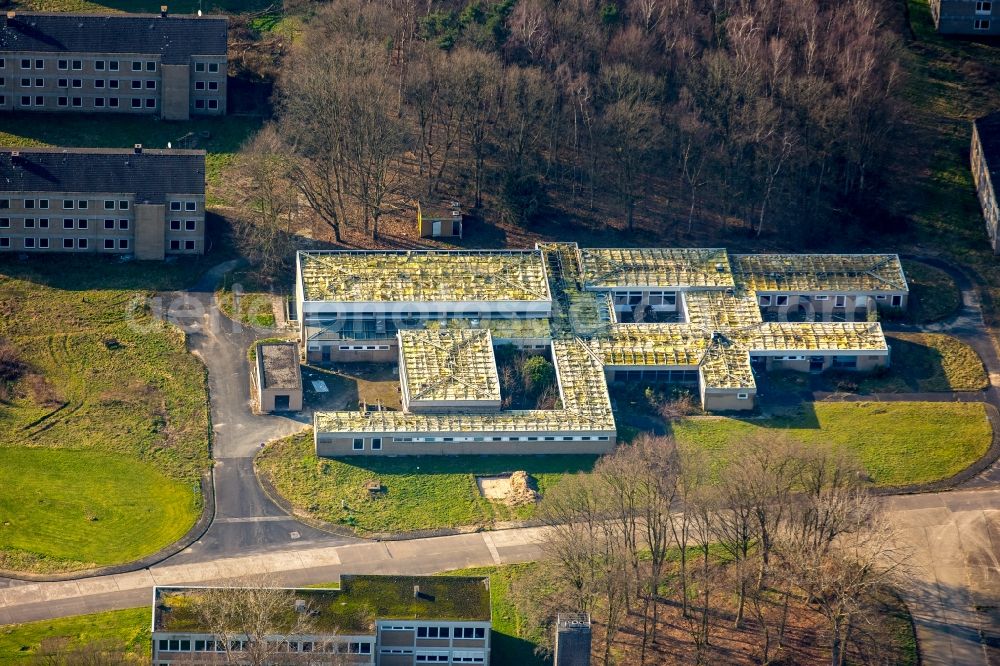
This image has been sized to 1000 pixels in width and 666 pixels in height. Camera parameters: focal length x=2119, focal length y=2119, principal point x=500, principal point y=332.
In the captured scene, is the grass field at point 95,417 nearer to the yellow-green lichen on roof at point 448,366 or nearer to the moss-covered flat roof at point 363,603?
the moss-covered flat roof at point 363,603

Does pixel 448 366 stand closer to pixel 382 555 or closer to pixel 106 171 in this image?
pixel 382 555

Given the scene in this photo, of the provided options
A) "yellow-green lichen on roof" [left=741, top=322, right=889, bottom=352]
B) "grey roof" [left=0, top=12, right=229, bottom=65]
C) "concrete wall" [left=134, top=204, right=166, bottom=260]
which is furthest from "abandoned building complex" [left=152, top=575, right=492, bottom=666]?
"grey roof" [left=0, top=12, right=229, bottom=65]

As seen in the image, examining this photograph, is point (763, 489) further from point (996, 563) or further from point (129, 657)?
point (129, 657)

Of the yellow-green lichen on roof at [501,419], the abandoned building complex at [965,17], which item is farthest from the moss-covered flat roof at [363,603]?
the abandoned building complex at [965,17]

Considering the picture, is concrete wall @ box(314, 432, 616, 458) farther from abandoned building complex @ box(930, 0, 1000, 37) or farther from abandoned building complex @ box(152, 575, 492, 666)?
abandoned building complex @ box(930, 0, 1000, 37)

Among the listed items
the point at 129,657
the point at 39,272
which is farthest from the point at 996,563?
the point at 39,272

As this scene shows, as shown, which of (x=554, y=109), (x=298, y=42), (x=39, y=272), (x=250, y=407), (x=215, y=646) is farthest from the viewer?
(x=298, y=42)
